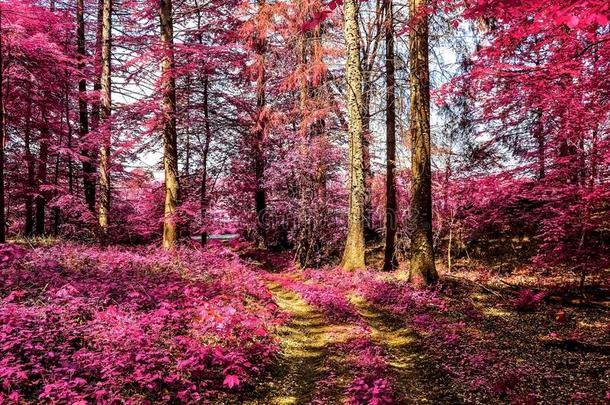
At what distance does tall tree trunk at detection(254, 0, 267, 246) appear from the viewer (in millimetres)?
16984

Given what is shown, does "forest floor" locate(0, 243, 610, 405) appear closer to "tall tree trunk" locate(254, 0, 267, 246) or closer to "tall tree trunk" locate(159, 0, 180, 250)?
"tall tree trunk" locate(159, 0, 180, 250)

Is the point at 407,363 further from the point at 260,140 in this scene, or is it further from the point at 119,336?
the point at 260,140

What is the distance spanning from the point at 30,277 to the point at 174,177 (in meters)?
5.67

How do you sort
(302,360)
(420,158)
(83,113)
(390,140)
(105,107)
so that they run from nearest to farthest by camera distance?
(302,360) < (420,158) < (390,140) < (105,107) < (83,113)

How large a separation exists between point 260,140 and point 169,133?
6472 mm

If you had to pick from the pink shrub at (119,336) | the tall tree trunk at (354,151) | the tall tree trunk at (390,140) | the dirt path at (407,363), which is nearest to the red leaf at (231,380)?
the pink shrub at (119,336)

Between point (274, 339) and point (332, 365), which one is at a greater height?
point (274, 339)

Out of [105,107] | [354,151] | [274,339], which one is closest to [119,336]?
[274,339]

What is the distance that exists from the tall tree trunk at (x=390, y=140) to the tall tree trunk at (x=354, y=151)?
1577mm

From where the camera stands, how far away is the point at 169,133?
39.3 feet

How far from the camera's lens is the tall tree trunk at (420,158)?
9.33m

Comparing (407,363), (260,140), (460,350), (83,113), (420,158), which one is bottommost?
(407,363)

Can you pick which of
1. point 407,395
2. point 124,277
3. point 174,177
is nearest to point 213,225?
point 174,177

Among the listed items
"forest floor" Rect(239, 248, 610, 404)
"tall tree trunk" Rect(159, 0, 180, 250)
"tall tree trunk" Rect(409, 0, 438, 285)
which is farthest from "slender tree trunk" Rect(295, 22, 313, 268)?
"tall tree trunk" Rect(409, 0, 438, 285)
